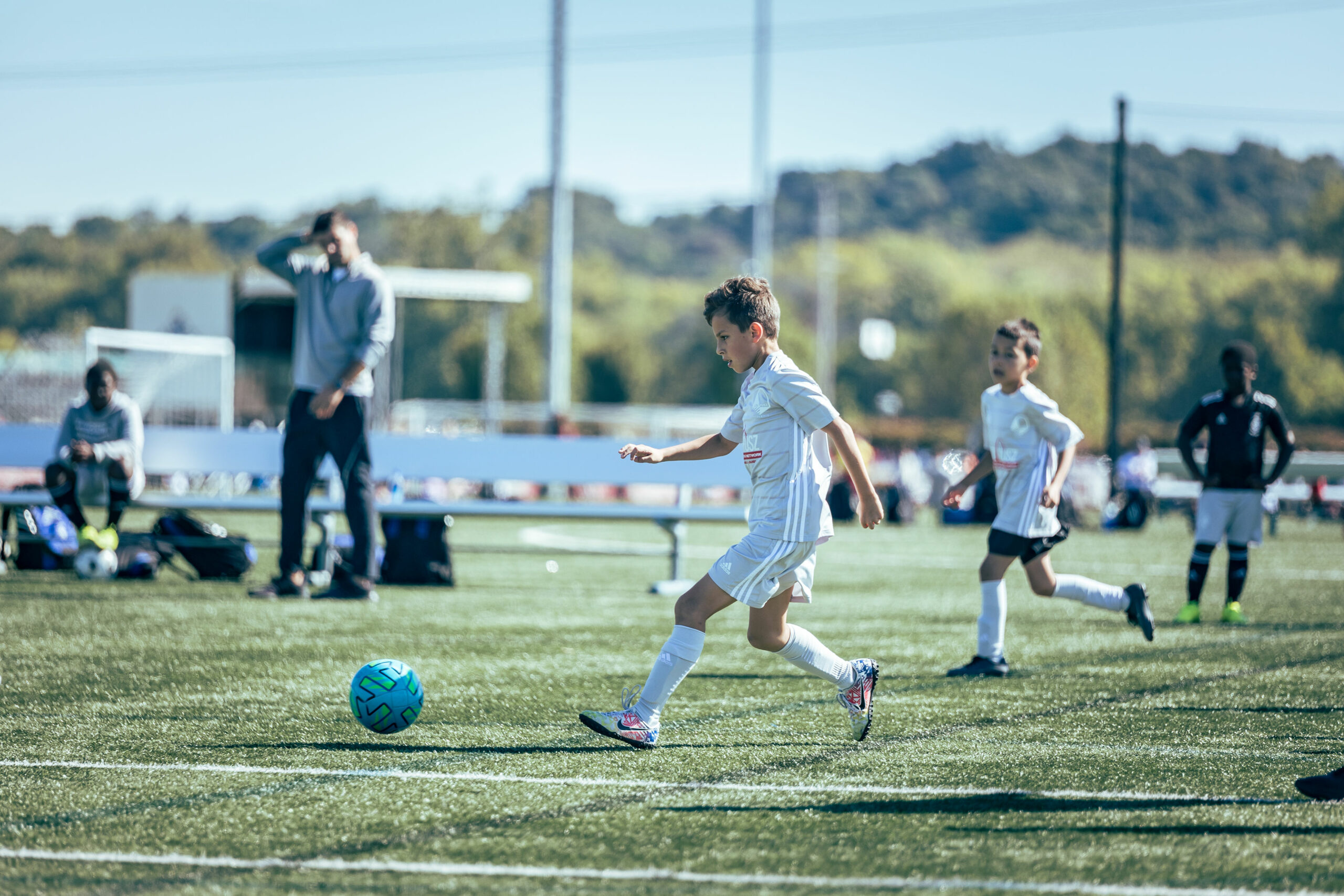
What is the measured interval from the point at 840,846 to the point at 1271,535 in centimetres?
2165

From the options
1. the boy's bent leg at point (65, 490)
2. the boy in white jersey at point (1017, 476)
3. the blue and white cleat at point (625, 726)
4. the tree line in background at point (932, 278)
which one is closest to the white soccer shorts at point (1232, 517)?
the boy in white jersey at point (1017, 476)

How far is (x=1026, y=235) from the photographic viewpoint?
15375 centimetres

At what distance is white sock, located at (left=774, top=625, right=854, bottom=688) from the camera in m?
4.88

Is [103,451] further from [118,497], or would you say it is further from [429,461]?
[429,461]

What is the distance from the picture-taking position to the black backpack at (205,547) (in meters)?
10.6

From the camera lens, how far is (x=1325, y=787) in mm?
3834

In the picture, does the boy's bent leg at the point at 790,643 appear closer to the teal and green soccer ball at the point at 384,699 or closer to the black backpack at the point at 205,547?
the teal and green soccer ball at the point at 384,699

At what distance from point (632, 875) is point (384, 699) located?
185 cm

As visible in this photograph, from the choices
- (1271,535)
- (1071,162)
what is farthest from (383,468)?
(1071,162)

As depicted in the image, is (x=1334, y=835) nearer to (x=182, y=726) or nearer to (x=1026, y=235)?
(x=182, y=726)

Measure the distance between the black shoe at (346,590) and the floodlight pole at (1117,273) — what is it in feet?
74.8

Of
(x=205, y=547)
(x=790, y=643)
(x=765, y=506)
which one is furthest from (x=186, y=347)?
(x=765, y=506)

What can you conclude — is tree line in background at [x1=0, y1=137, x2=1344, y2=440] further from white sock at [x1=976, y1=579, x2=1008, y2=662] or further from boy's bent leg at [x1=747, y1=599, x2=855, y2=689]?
boy's bent leg at [x1=747, y1=599, x2=855, y2=689]

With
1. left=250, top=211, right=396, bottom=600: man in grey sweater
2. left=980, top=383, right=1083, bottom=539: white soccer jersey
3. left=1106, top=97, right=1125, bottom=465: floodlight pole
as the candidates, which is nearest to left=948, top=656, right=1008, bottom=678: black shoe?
left=980, top=383, right=1083, bottom=539: white soccer jersey
